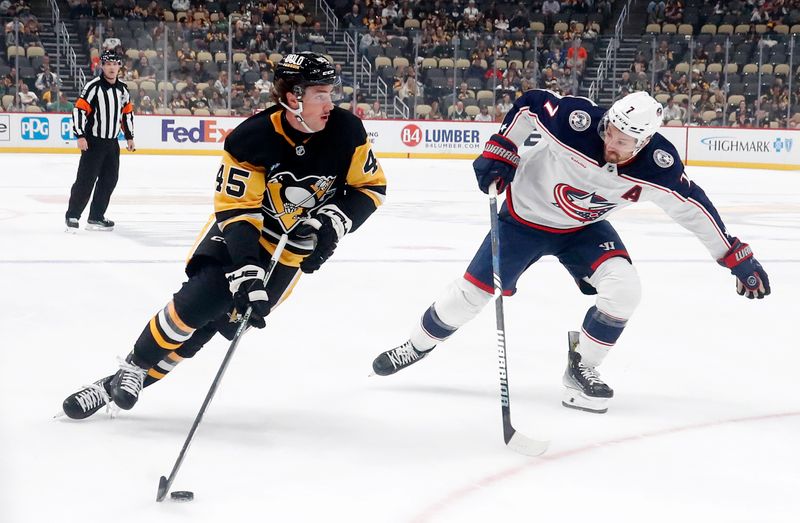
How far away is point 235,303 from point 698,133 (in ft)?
46.6

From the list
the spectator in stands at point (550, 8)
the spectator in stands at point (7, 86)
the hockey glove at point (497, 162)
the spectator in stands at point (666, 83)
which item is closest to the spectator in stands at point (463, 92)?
the spectator in stands at point (666, 83)

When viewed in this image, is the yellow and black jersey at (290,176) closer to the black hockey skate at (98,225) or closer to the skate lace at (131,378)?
the skate lace at (131,378)

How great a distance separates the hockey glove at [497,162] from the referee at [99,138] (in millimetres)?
4614

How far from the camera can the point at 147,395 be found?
10.5 feet

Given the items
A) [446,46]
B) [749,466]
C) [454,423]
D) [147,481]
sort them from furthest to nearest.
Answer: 1. [446,46]
2. [454,423]
3. [749,466]
4. [147,481]

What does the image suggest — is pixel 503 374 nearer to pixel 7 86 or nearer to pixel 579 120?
pixel 579 120

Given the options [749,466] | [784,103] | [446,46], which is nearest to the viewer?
[749,466]

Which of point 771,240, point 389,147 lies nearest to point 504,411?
point 771,240

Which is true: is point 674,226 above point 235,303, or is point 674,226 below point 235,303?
below

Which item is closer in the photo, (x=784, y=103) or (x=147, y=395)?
(x=147, y=395)

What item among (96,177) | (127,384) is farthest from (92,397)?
(96,177)

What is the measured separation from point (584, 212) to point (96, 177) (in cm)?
499

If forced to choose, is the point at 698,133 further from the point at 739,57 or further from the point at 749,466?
the point at 749,466

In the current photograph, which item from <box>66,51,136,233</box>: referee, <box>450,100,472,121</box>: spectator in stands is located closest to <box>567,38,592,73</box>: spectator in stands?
<box>450,100,472,121</box>: spectator in stands
